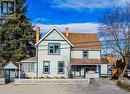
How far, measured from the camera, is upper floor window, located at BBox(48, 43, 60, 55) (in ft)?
199

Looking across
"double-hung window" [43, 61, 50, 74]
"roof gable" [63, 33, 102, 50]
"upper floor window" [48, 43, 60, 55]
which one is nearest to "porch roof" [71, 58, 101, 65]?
"roof gable" [63, 33, 102, 50]

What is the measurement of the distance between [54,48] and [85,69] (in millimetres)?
6060

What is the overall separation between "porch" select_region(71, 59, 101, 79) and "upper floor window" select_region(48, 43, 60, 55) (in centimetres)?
317

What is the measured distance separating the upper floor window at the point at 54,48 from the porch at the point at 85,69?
3171 mm

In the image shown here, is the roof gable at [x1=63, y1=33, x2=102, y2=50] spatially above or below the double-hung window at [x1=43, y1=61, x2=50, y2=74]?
above

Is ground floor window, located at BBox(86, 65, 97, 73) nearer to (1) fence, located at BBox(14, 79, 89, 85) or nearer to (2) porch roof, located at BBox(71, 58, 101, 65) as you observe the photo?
(2) porch roof, located at BBox(71, 58, 101, 65)

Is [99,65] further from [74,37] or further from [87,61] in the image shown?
[74,37]

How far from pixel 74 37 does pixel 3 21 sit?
47.2 ft

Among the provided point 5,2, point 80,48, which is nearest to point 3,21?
point 80,48

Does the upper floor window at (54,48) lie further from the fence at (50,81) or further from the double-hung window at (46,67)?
the fence at (50,81)

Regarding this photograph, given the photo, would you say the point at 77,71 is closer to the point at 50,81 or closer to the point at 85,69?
the point at 85,69

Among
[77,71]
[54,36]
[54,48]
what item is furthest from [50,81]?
[77,71]

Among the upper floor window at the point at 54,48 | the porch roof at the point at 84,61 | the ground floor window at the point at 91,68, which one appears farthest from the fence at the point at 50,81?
the ground floor window at the point at 91,68

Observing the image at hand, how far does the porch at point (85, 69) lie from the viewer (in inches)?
2394
